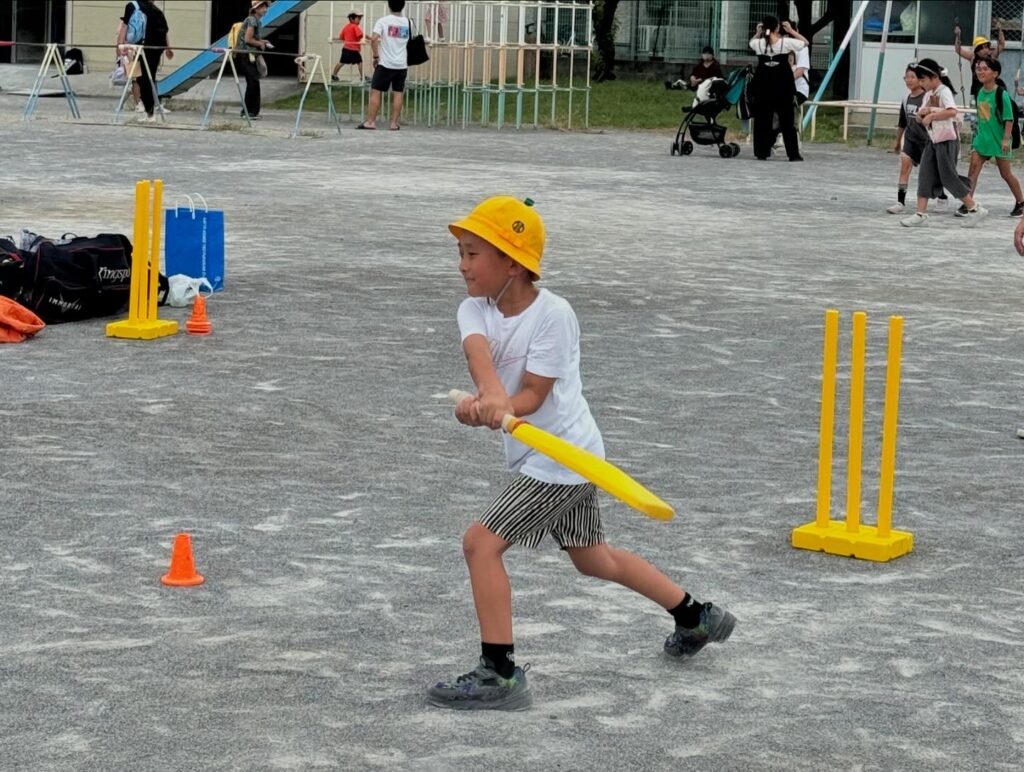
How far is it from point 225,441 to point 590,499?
3.46 m

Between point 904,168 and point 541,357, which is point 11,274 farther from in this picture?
point 904,168

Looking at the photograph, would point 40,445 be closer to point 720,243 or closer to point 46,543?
point 46,543

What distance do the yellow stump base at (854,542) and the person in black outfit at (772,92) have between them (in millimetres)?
18722

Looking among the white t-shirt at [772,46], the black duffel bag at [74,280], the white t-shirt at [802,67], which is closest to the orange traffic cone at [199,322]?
the black duffel bag at [74,280]

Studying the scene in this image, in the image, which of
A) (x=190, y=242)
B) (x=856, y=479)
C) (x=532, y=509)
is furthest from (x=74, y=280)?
(x=532, y=509)

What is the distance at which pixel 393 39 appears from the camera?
2816cm

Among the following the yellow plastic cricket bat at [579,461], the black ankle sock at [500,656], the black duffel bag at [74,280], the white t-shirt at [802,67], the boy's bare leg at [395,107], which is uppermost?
the white t-shirt at [802,67]

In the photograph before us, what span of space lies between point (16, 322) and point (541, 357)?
6.28m

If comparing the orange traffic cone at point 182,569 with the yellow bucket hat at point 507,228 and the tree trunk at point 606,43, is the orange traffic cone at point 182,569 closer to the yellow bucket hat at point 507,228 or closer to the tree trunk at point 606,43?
the yellow bucket hat at point 507,228

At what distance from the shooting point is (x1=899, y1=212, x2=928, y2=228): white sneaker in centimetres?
1802

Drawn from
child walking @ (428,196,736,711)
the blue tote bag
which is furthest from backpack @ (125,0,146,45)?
child walking @ (428,196,736,711)

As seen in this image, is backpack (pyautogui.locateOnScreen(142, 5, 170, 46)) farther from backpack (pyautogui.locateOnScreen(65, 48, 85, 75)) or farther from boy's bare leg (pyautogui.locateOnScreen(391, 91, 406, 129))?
backpack (pyautogui.locateOnScreen(65, 48, 85, 75))

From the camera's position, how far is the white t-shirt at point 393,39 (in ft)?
92.2

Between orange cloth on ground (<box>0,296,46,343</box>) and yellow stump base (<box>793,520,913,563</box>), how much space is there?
530 centimetres
